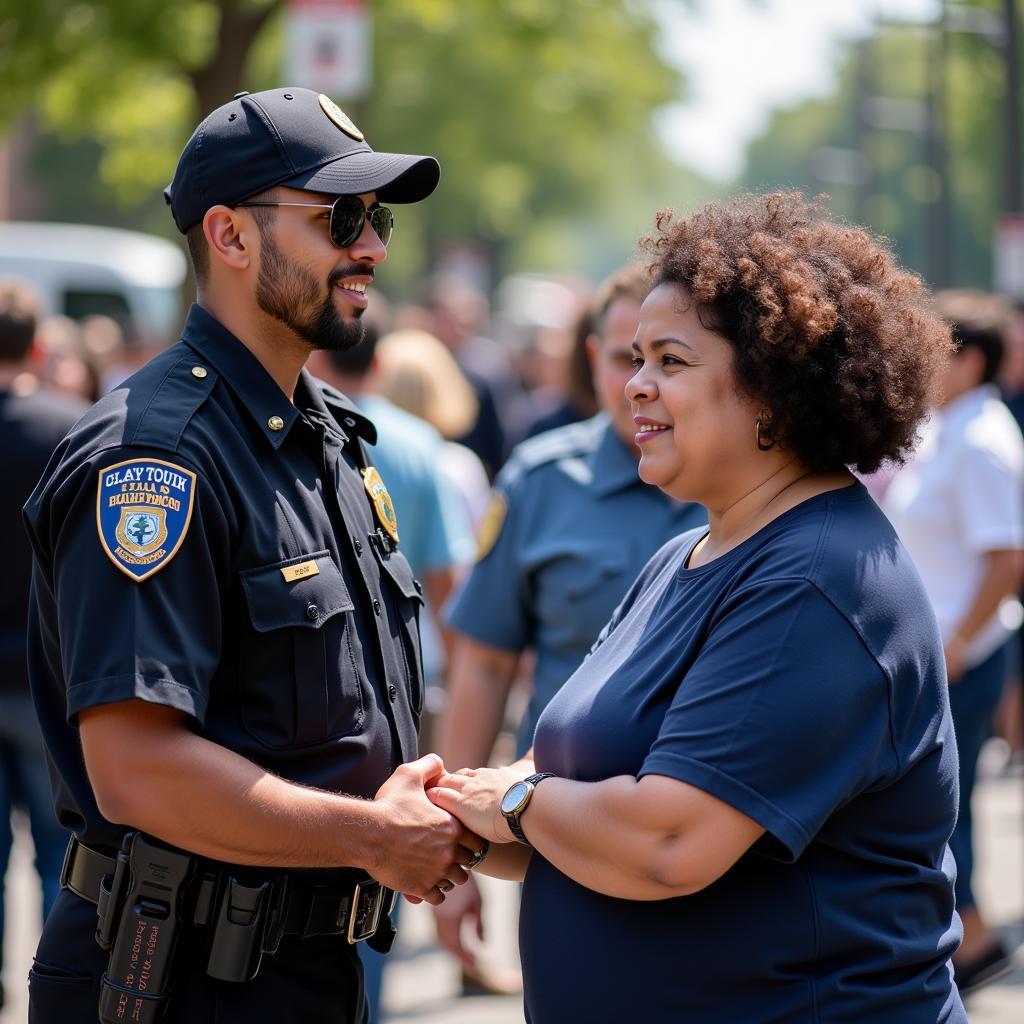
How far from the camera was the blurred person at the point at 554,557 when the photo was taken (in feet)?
13.5

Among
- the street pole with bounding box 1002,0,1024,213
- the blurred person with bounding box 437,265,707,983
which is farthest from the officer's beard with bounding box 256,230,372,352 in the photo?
the street pole with bounding box 1002,0,1024,213

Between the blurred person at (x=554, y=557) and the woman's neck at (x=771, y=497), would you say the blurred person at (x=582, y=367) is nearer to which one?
the blurred person at (x=554, y=557)

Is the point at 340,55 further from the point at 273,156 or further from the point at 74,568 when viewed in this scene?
the point at 74,568

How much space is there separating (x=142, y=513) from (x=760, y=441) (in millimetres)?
986

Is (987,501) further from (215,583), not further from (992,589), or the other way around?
(215,583)

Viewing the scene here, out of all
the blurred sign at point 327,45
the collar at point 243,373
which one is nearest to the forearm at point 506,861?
the collar at point 243,373

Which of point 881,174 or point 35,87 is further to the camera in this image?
point 881,174

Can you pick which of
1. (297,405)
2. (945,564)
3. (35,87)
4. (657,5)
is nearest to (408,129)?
(657,5)

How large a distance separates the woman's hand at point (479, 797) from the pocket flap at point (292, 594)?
37 cm

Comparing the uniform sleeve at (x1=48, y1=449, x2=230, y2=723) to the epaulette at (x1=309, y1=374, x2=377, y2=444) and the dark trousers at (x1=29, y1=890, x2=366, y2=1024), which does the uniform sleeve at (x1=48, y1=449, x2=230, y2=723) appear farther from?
the epaulette at (x1=309, y1=374, x2=377, y2=444)

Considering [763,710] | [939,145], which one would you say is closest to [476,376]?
[763,710]

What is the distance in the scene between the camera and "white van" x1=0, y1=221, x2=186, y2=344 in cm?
1722

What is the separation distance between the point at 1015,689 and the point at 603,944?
7584 millimetres

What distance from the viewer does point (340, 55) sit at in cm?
728
